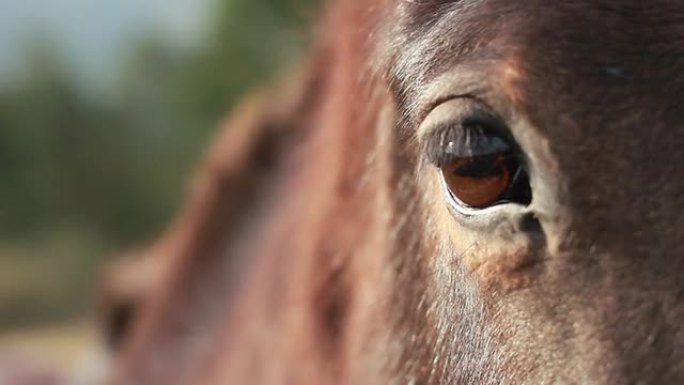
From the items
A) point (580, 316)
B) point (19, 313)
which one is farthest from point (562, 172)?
point (19, 313)

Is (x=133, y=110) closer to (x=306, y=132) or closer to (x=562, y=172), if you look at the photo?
(x=306, y=132)

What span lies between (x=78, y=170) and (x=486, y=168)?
1650 cm

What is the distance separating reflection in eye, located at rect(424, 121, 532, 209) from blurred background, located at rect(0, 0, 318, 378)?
10783 millimetres

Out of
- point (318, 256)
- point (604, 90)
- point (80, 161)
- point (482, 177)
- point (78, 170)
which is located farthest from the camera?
point (80, 161)

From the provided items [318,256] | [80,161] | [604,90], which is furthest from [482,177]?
[80,161]

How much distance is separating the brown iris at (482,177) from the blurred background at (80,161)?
10777 millimetres

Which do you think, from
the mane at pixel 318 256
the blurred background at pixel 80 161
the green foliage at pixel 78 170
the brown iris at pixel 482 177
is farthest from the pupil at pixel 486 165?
the green foliage at pixel 78 170

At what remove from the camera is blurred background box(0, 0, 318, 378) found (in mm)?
14398

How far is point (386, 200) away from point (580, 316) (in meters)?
0.47

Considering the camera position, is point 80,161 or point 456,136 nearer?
point 456,136

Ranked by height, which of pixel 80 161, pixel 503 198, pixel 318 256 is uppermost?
pixel 80 161

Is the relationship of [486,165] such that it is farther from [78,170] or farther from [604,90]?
[78,170]

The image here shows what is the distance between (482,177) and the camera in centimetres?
124

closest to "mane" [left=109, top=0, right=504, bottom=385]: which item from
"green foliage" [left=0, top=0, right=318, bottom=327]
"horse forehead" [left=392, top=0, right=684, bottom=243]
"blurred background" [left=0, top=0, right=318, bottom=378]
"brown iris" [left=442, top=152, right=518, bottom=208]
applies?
"brown iris" [left=442, top=152, right=518, bottom=208]
